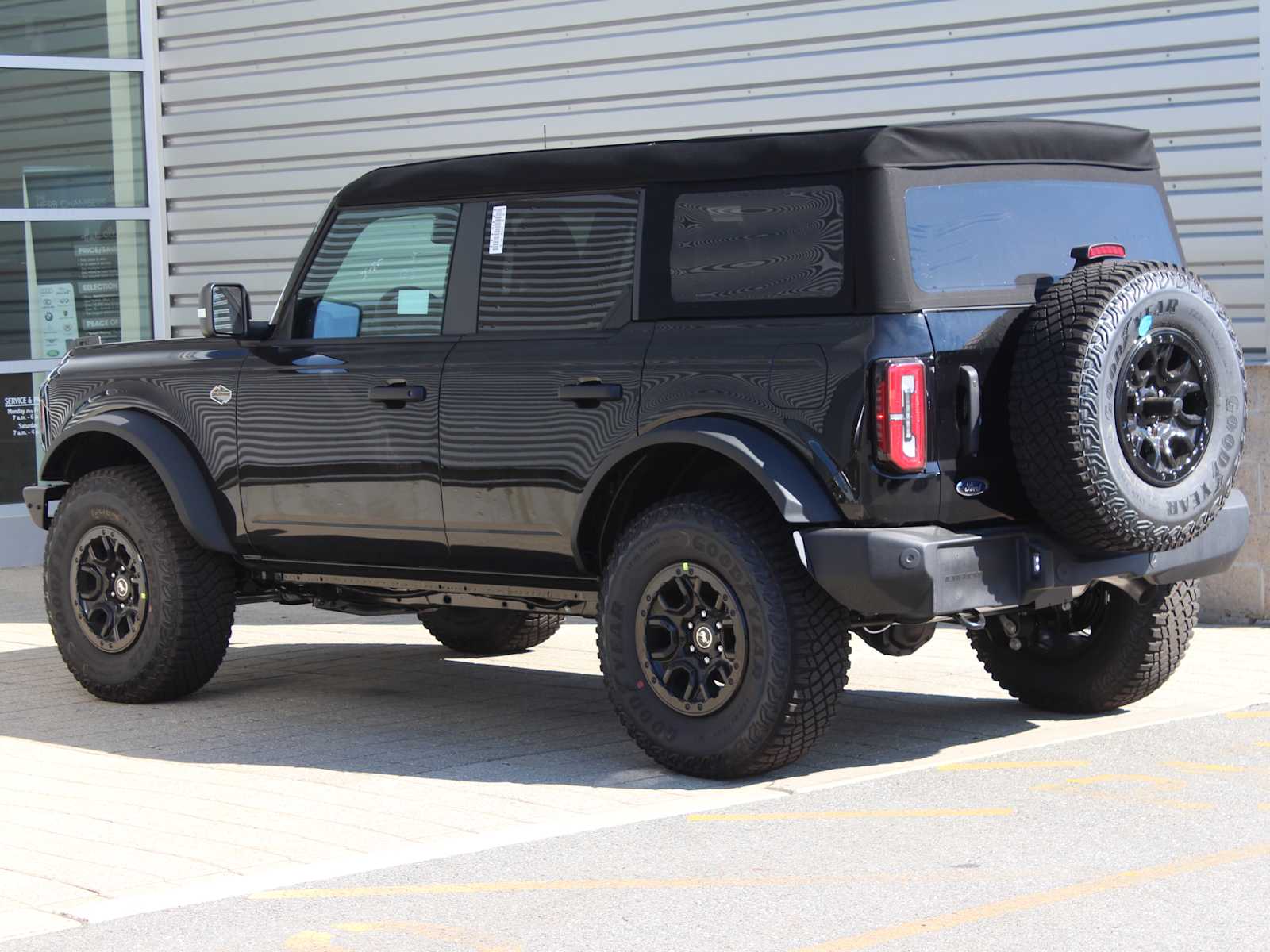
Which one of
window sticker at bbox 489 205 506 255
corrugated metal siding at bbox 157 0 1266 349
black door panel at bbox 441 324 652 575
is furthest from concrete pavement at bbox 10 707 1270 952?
corrugated metal siding at bbox 157 0 1266 349

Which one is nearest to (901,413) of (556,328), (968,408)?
(968,408)

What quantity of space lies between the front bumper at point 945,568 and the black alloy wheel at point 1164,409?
347 mm

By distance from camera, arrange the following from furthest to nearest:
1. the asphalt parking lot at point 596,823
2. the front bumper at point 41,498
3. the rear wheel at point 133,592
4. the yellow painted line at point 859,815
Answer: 1. the front bumper at point 41,498
2. the rear wheel at point 133,592
3. the yellow painted line at point 859,815
4. the asphalt parking lot at point 596,823

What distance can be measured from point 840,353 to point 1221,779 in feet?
5.67

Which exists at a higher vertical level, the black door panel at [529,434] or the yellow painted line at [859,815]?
the black door panel at [529,434]

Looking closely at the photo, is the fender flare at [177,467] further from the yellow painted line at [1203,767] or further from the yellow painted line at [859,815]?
the yellow painted line at [1203,767]

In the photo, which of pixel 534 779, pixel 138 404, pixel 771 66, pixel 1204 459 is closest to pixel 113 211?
pixel 771 66

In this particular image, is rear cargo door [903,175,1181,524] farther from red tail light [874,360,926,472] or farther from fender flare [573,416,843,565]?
fender flare [573,416,843,565]

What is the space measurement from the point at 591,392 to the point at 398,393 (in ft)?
2.83

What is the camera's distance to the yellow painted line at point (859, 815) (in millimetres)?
5781

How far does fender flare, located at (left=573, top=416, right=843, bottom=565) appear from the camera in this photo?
6027 millimetres

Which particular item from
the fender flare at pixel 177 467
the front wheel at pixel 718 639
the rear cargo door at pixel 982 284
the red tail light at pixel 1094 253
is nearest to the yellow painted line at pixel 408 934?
the front wheel at pixel 718 639

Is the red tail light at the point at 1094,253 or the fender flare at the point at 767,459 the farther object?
the red tail light at the point at 1094,253

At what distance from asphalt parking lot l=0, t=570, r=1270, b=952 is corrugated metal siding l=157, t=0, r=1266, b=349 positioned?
9.16 feet
